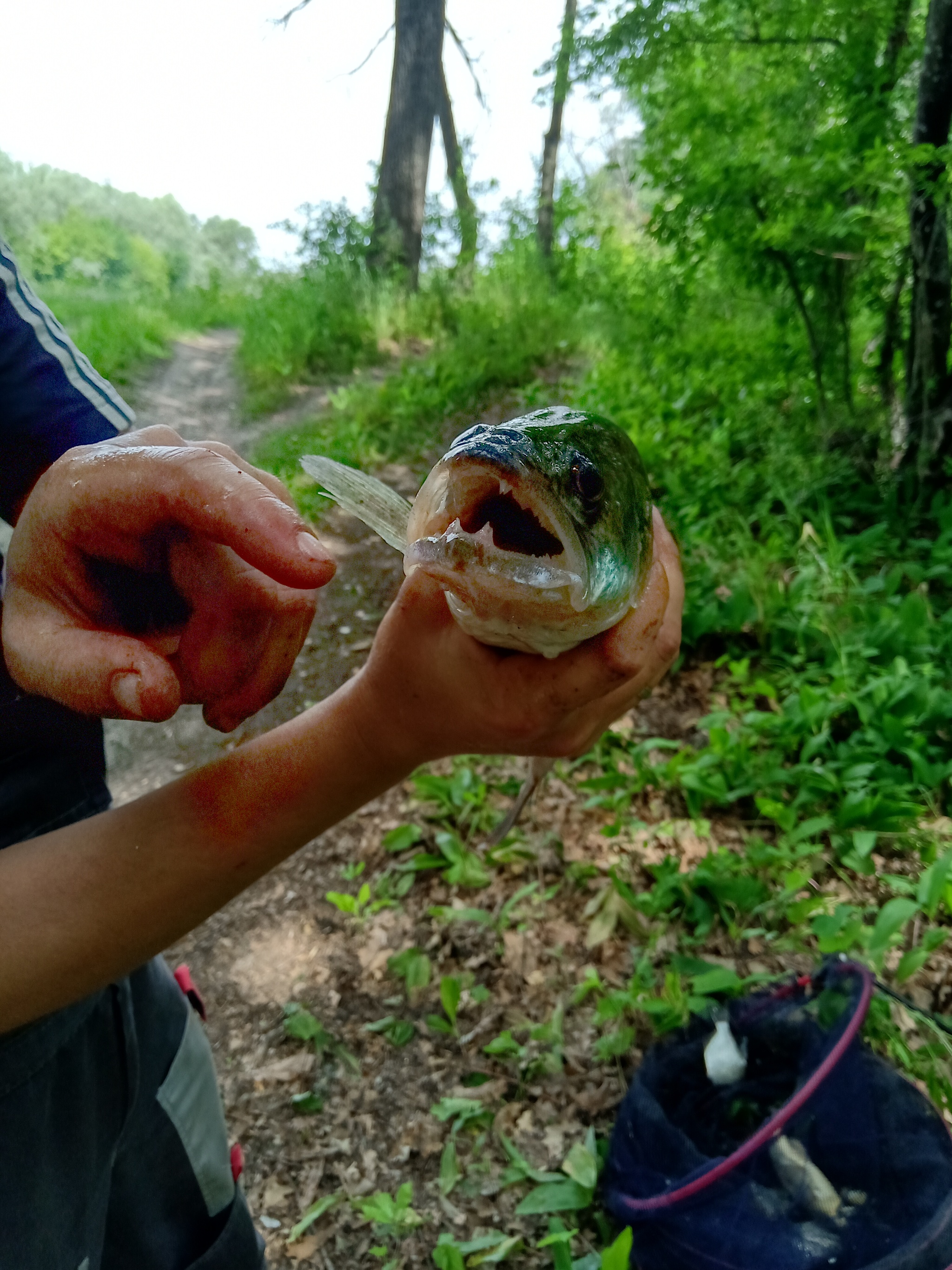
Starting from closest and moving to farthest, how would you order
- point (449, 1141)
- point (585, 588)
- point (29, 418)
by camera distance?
point (585, 588)
point (29, 418)
point (449, 1141)

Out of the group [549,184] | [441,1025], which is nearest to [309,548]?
[441,1025]

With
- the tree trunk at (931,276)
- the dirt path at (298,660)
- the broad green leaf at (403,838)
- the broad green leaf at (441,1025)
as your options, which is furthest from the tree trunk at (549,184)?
the broad green leaf at (441,1025)

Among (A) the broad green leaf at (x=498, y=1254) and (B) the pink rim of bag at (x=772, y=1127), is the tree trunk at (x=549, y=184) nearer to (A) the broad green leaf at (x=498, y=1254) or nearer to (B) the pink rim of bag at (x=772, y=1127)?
(B) the pink rim of bag at (x=772, y=1127)

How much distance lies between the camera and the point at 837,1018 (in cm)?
175

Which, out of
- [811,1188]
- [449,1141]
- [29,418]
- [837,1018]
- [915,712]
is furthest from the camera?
[915,712]

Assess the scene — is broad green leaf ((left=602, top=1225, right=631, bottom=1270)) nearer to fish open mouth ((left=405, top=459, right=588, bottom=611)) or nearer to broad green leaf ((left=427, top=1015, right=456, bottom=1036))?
broad green leaf ((left=427, top=1015, right=456, bottom=1036))

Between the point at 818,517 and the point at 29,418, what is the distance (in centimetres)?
351

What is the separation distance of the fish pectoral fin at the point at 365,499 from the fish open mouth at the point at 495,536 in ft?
0.20

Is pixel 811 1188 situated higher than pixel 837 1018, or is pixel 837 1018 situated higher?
pixel 837 1018

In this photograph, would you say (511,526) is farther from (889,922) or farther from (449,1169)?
(449,1169)

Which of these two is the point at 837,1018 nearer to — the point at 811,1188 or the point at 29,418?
the point at 811,1188

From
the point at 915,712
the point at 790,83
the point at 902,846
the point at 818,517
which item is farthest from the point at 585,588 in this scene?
the point at 790,83

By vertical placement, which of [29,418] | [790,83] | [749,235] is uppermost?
[790,83]

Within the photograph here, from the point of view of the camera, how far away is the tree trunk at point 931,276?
290 cm
